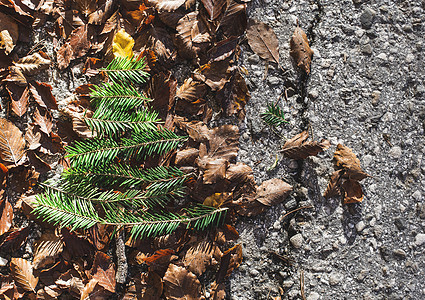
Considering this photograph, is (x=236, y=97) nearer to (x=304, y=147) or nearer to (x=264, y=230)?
(x=304, y=147)

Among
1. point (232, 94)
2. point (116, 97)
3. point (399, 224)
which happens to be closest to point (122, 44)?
point (116, 97)

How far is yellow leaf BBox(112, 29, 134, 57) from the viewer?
4.41ft

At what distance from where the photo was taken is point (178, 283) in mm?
1297

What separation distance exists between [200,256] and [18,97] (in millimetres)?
868

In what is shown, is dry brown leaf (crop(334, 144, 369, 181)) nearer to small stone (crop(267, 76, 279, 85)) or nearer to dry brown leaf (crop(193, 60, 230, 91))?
small stone (crop(267, 76, 279, 85))

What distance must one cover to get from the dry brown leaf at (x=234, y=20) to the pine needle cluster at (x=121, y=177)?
35cm

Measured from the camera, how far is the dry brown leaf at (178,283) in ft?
4.25

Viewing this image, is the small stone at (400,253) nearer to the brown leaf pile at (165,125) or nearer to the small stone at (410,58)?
the brown leaf pile at (165,125)

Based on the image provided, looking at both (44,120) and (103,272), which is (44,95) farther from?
(103,272)

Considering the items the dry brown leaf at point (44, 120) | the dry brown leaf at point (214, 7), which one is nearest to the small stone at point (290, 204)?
the dry brown leaf at point (214, 7)

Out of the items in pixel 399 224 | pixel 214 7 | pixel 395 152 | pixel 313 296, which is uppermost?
pixel 214 7

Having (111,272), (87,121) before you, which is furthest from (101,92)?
(111,272)

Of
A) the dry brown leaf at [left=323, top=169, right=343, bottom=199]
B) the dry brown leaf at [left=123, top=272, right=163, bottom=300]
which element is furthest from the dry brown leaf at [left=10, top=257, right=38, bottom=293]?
the dry brown leaf at [left=323, top=169, right=343, bottom=199]

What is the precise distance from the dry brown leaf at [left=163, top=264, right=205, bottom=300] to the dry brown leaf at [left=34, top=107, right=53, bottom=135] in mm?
658
